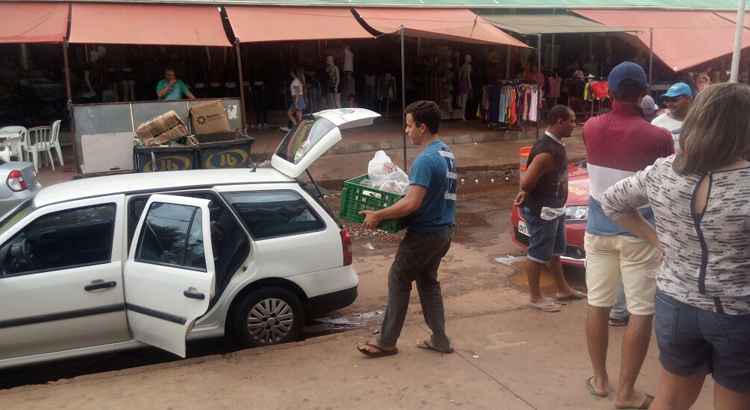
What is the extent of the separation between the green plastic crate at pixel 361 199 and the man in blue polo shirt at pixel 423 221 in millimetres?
161

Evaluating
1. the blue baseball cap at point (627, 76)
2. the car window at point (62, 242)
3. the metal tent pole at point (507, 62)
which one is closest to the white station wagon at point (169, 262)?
the car window at point (62, 242)

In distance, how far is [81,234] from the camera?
184 inches

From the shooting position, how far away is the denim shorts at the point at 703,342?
2.37 m

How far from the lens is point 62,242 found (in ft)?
15.3

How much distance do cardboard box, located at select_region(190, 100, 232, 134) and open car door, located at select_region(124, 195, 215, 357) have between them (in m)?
4.88

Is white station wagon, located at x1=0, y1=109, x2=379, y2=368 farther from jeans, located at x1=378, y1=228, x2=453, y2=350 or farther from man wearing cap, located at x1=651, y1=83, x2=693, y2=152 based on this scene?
man wearing cap, located at x1=651, y1=83, x2=693, y2=152

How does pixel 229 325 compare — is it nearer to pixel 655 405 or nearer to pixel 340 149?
pixel 655 405

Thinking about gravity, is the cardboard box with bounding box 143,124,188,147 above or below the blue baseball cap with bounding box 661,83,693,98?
below

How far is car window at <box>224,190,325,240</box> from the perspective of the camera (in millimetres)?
5023

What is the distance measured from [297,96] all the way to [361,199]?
1002 cm

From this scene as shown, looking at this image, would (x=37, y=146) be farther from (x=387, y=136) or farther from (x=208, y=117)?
(x=387, y=136)

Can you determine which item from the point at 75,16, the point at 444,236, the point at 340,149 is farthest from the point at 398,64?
the point at 444,236

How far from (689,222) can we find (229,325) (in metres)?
3.42

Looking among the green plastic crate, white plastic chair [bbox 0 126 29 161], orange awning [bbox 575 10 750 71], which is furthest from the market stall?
orange awning [bbox 575 10 750 71]
